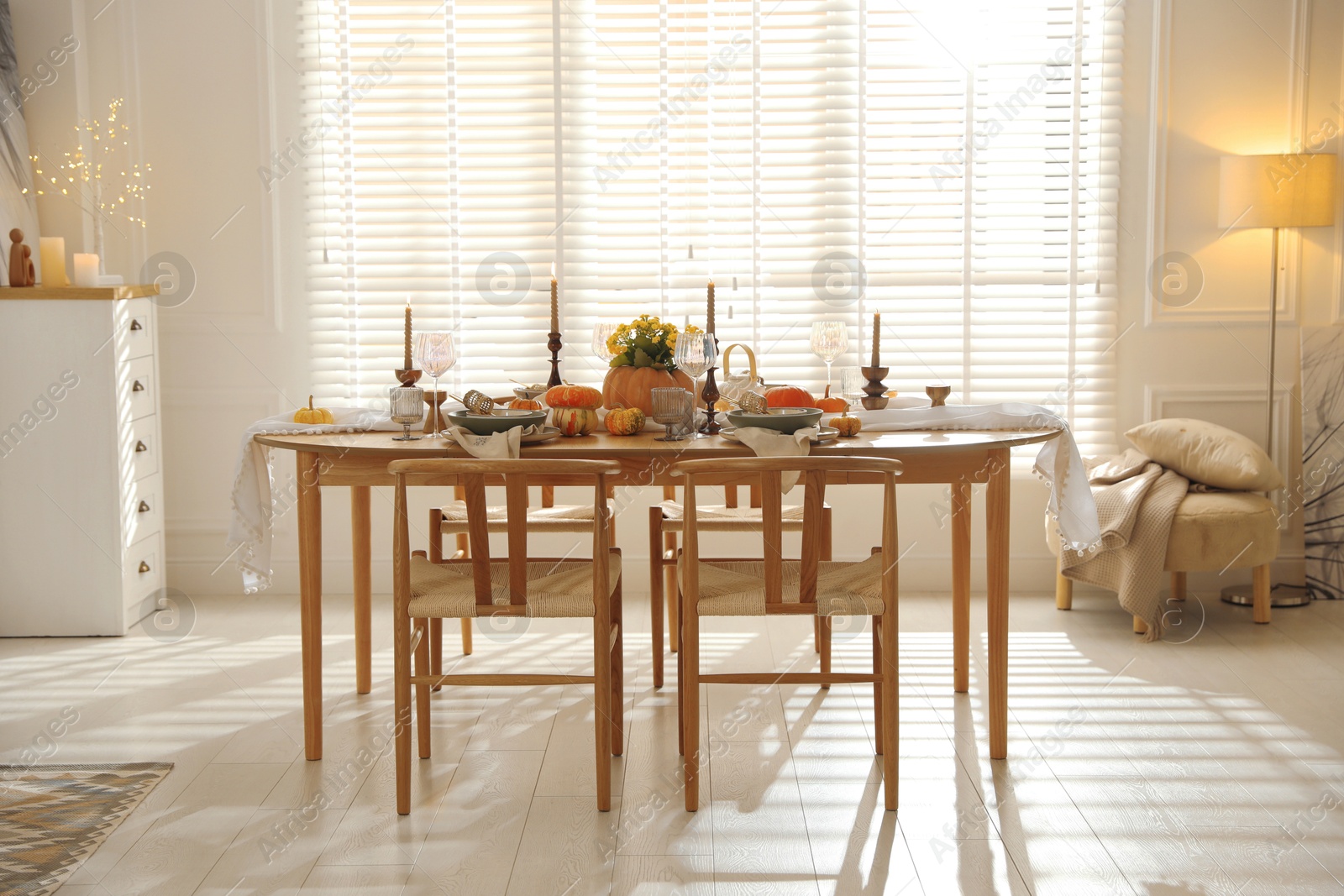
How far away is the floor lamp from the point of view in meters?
4.00

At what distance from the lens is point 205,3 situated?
167 inches

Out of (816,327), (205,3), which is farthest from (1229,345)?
(205,3)

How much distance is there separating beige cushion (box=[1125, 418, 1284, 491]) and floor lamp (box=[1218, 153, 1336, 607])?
1.01 feet

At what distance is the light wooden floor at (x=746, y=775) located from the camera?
2.24 meters

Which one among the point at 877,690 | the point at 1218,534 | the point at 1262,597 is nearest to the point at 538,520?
the point at 877,690

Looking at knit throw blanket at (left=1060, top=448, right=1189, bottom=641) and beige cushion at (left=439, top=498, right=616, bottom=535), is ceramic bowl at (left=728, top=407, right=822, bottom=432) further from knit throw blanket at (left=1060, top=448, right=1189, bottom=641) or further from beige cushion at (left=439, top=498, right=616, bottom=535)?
knit throw blanket at (left=1060, top=448, right=1189, bottom=641)

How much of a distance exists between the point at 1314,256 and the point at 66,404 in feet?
14.2

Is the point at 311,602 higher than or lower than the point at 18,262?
lower

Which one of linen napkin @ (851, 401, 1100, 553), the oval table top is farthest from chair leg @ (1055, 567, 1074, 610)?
the oval table top

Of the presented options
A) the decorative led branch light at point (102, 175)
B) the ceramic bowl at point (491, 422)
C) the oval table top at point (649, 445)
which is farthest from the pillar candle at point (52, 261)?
the ceramic bowl at point (491, 422)

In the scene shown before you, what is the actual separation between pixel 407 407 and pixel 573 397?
15.6 inches

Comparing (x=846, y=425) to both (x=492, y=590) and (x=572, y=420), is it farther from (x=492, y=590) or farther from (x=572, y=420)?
(x=492, y=590)

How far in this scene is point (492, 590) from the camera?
2.58m

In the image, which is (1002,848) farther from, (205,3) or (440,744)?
(205,3)
